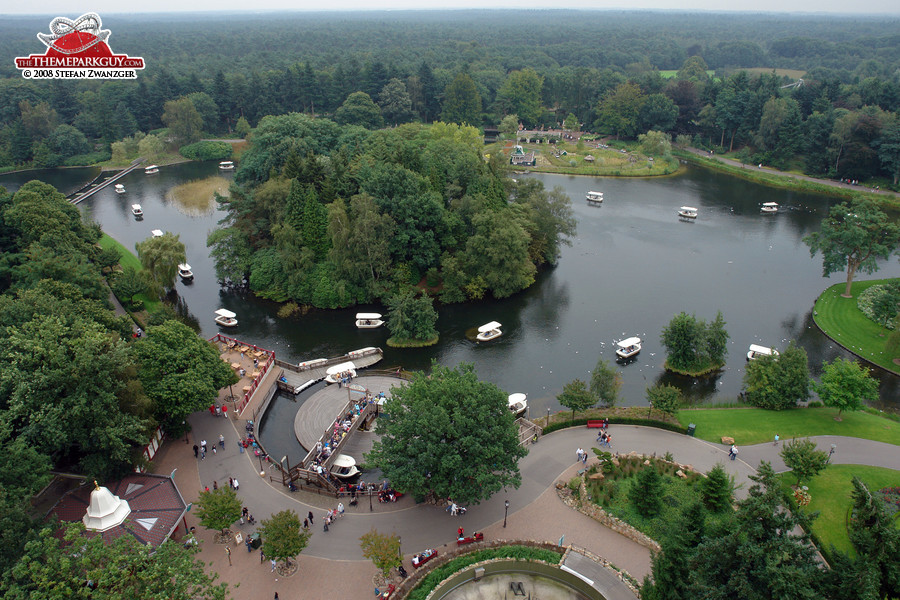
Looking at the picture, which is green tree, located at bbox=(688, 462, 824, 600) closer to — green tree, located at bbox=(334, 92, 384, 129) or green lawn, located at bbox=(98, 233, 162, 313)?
green lawn, located at bbox=(98, 233, 162, 313)

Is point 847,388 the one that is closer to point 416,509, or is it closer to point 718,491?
point 718,491

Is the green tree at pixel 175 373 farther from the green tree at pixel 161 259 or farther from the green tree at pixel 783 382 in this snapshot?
the green tree at pixel 783 382

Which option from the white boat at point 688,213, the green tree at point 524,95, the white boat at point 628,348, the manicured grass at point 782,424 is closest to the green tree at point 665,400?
the manicured grass at point 782,424

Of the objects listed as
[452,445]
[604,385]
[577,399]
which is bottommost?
[604,385]

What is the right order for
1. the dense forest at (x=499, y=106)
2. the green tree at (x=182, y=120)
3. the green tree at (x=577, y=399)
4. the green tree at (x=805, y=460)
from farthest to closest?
the green tree at (x=182, y=120) → the dense forest at (x=499, y=106) → the green tree at (x=577, y=399) → the green tree at (x=805, y=460)

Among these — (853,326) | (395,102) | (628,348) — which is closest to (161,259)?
(628,348)

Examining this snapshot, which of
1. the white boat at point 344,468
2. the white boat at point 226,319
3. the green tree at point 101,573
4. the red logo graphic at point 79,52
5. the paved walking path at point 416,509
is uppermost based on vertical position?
the red logo graphic at point 79,52
